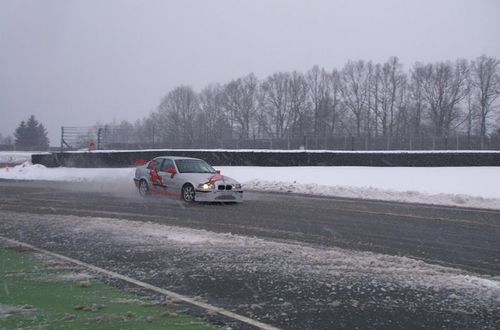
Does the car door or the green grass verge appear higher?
the car door

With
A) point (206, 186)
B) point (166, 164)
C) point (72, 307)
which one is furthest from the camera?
point (166, 164)

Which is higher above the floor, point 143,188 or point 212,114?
point 212,114

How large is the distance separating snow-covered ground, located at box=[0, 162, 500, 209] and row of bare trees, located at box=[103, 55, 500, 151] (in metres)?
39.1

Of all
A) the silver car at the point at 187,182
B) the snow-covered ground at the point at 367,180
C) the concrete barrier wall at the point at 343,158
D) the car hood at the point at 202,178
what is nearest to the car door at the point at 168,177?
the silver car at the point at 187,182

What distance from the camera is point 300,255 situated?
830 cm

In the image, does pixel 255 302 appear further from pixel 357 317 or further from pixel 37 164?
pixel 37 164

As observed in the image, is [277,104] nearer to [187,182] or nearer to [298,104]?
[298,104]

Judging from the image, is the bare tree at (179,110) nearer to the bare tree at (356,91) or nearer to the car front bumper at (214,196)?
the bare tree at (356,91)

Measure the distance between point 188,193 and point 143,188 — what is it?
9.37 feet

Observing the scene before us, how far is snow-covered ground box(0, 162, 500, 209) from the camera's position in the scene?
65.7 feet

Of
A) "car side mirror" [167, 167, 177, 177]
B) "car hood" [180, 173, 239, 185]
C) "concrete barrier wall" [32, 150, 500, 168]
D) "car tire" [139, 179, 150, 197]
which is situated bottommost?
"car tire" [139, 179, 150, 197]

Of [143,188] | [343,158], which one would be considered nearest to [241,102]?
[343,158]

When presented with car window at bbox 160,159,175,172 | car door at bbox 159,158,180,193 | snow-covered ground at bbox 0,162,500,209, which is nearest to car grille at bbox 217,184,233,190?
car door at bbox 159,158,180,193

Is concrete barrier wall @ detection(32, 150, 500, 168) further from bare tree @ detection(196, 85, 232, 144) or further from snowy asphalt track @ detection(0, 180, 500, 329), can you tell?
bare tree @ detection(196, 85, 232, 144)
